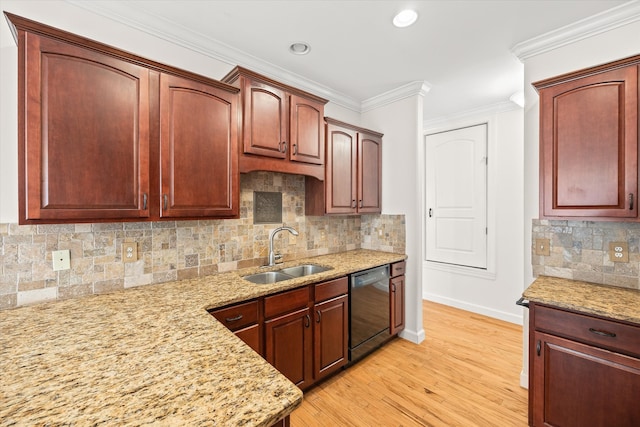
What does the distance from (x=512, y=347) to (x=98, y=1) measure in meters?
4.34

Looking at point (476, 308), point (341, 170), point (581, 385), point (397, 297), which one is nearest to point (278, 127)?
point (341, 170)

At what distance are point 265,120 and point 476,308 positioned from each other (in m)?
3.51

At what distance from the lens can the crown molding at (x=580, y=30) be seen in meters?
1.78

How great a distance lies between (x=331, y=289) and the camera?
224 centimetres

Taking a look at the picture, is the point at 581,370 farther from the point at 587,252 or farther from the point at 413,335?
the point at 413,335

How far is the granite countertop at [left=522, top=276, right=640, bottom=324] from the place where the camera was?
1443mm

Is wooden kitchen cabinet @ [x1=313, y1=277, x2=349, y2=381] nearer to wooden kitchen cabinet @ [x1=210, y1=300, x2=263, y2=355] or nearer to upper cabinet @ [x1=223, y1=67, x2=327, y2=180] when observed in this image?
wooden kitchen cabinet @ [x1=210, y1=300, x2=263, y2=355]

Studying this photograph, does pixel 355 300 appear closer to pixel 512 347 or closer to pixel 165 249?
pixel 165 249

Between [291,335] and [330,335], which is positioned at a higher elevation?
[291,335]

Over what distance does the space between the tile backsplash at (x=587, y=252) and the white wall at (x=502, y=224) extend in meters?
1.35

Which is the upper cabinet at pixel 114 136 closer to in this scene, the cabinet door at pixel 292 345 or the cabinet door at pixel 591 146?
the cabinet door at pixel 292 345

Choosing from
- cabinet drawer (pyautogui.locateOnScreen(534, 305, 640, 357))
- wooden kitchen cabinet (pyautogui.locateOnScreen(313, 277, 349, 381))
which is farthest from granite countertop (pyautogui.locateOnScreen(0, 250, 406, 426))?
cabinet drawer (pyautogui.locateOnScreen(534, 305, 640, 357))

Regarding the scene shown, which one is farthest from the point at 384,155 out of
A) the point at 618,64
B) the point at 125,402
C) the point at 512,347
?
the point at 125,402

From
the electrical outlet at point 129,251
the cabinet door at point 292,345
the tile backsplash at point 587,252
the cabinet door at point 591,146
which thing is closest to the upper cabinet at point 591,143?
the cabinet door at point 591,146
